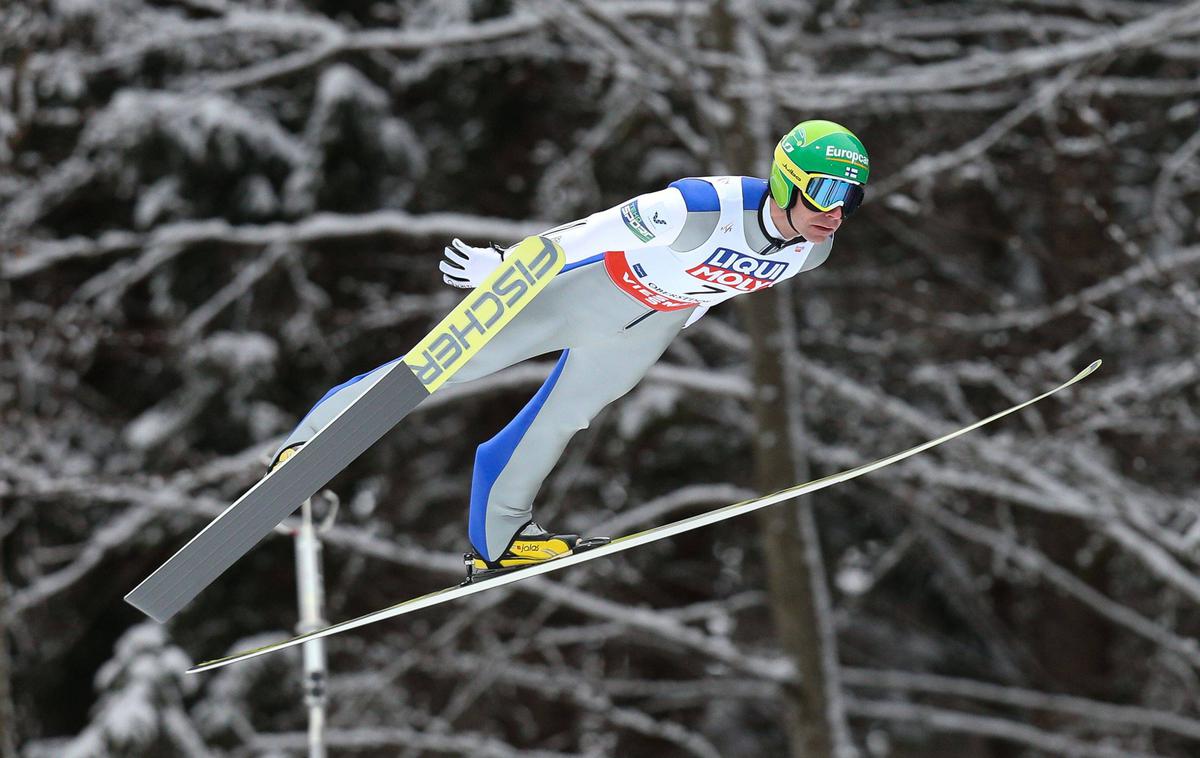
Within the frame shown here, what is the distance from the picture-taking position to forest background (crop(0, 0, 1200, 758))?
7.48 metres

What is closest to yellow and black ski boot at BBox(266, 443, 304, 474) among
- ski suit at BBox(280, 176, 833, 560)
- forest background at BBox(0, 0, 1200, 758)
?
ski suit at BBox(280, 176, 833, 560)

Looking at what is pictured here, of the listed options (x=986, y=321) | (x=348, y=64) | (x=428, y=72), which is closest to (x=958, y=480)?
(x=986, y=321)

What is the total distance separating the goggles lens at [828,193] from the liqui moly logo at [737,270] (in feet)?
0.54

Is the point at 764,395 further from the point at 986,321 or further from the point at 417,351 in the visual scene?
the point at 417,351

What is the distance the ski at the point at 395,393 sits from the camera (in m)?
2.70

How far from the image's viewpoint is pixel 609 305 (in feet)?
9.33

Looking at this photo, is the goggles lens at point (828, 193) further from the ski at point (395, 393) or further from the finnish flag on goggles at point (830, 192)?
the ski at point (395, 393)

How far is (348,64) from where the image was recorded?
10219 mm

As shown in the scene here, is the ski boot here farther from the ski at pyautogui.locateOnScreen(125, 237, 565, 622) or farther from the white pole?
the white pole

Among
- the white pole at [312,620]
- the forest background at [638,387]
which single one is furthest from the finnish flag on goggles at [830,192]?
the forest background at [638,387]

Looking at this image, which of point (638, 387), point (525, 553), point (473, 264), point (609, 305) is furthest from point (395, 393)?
point (638, 387)

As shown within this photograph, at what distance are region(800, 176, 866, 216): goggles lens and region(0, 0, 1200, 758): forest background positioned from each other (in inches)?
160

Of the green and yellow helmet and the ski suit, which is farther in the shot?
the ski suit

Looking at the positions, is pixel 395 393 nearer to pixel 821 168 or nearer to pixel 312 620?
pixel 821 168
